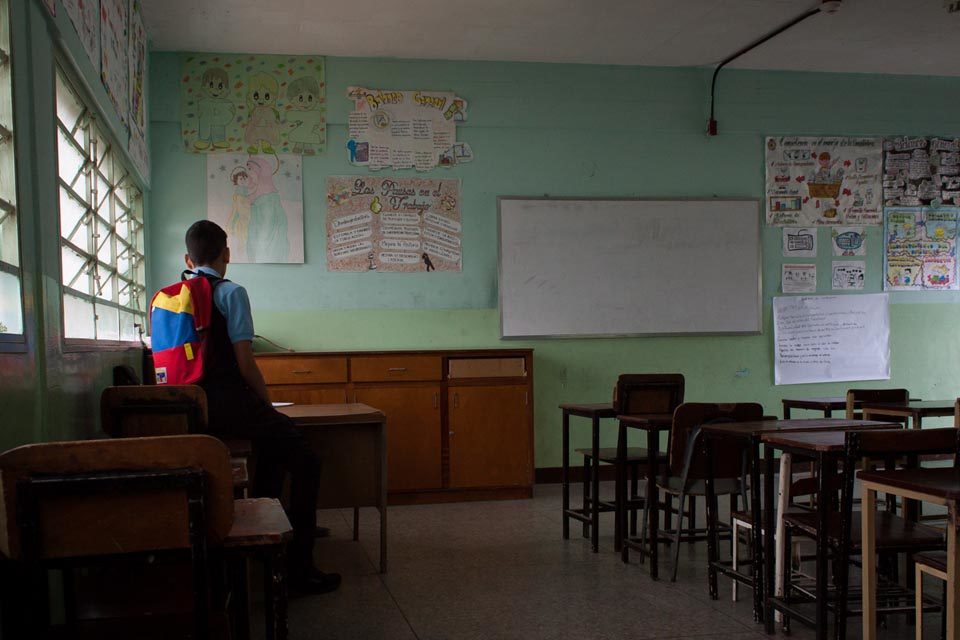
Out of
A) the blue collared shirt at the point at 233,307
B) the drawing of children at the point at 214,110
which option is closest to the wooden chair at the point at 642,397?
the blue collared shirt at the point at 233,307

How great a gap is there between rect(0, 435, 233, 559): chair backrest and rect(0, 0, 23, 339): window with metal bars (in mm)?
804

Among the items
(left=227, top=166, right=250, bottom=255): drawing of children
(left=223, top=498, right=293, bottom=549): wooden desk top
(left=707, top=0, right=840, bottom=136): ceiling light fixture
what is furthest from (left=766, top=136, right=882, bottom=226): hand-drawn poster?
(left=223, top=498, right=293, bottom=549): wooden desk top

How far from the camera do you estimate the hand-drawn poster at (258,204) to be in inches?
251

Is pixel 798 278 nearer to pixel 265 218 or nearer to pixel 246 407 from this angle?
pixel 265 218

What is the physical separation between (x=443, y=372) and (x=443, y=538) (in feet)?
4.75

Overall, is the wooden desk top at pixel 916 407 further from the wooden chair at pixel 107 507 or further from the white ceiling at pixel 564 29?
the wooden chair at pixel 107 507

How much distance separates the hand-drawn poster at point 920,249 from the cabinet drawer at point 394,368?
4091mm

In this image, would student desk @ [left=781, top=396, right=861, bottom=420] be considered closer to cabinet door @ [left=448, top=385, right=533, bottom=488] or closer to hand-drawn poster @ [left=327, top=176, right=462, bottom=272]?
cabinet door @ [left=448, top=385, right=533, bottom=488]

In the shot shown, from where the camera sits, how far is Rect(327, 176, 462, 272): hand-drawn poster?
6.56 m

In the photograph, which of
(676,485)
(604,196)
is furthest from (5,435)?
(604,196)

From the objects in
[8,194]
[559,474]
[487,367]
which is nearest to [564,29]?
[487,367]

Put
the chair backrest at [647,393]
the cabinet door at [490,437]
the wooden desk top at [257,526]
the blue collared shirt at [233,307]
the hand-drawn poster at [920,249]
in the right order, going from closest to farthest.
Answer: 1. the wooden desk top at [257,526]
2. the blue collared shirt at [233,307]
3. the chair backrest at [647,393]
4. the cabinet door at [490,437]
5. the hand-drawn poster at [920,249]

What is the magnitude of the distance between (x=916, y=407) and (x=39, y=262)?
4714 millimetres

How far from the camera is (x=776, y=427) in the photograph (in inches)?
135
